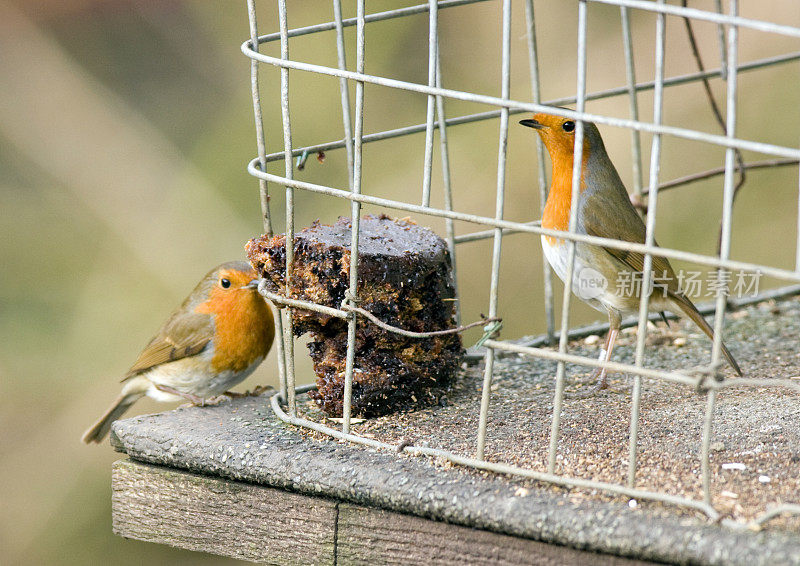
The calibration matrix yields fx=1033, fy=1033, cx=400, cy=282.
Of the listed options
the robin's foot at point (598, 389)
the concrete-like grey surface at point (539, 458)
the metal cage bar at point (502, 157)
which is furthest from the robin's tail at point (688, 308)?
the metal cage bar at point (502, 157)

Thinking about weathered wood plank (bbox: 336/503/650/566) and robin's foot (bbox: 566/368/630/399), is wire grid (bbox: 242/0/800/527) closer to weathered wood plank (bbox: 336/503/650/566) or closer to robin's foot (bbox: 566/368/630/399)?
weathered wood plank (bbox: 336/503/650/566)

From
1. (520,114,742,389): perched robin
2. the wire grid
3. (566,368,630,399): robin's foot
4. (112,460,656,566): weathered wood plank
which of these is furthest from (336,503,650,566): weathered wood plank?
(520,114,742,389): perched robin

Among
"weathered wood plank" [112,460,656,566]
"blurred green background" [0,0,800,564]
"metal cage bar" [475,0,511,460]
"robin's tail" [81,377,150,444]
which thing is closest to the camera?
"metal cage bar" [475,0,511,460]

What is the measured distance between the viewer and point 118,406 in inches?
169

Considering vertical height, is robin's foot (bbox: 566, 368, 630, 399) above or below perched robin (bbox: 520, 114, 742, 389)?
below

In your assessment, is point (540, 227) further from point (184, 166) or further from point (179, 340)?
point (184, 166)

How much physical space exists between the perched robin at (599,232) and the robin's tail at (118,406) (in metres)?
1.77

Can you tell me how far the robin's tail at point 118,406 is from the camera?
415 centimetres

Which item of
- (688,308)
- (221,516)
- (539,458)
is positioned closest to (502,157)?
(539,458)

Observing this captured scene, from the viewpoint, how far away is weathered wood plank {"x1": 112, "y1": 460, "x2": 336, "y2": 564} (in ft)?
8.71

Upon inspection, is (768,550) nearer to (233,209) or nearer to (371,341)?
(371,341)

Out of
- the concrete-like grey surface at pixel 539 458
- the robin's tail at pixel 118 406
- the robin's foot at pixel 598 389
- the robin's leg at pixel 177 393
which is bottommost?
the robin's tail at pixel 118 406

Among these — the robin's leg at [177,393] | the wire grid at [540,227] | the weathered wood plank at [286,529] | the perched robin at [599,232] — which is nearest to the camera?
the wire grid at [540,227]

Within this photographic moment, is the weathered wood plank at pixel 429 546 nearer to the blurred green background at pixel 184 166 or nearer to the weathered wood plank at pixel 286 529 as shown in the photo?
the weathered wood plank at pixel 286 529
